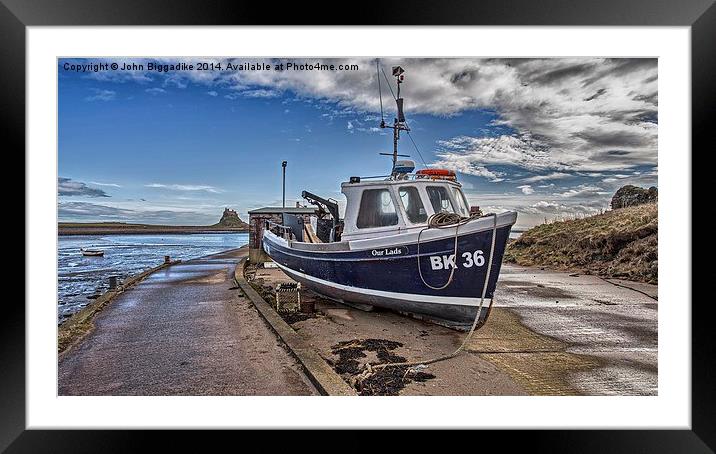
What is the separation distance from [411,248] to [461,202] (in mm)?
1294

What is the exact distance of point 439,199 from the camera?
5117 millimetres

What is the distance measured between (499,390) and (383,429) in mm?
1026

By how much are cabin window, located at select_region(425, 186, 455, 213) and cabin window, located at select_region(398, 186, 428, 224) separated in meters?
0.16

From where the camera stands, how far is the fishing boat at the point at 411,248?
13.6ft

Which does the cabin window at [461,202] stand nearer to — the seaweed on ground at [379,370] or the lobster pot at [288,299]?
the seaweed on ground at [379,370]

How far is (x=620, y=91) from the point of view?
4.39 metres

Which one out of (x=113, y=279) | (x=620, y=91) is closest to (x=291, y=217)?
(x=113, y=279)

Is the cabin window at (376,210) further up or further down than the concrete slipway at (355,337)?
further up

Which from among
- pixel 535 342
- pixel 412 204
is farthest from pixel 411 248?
pixel 535 342

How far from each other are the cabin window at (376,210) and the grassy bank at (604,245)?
2404 millimetres

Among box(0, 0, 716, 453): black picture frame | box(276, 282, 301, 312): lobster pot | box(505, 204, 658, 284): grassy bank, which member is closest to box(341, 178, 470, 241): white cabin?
box(276, 282, 301, 312): lobster pot
